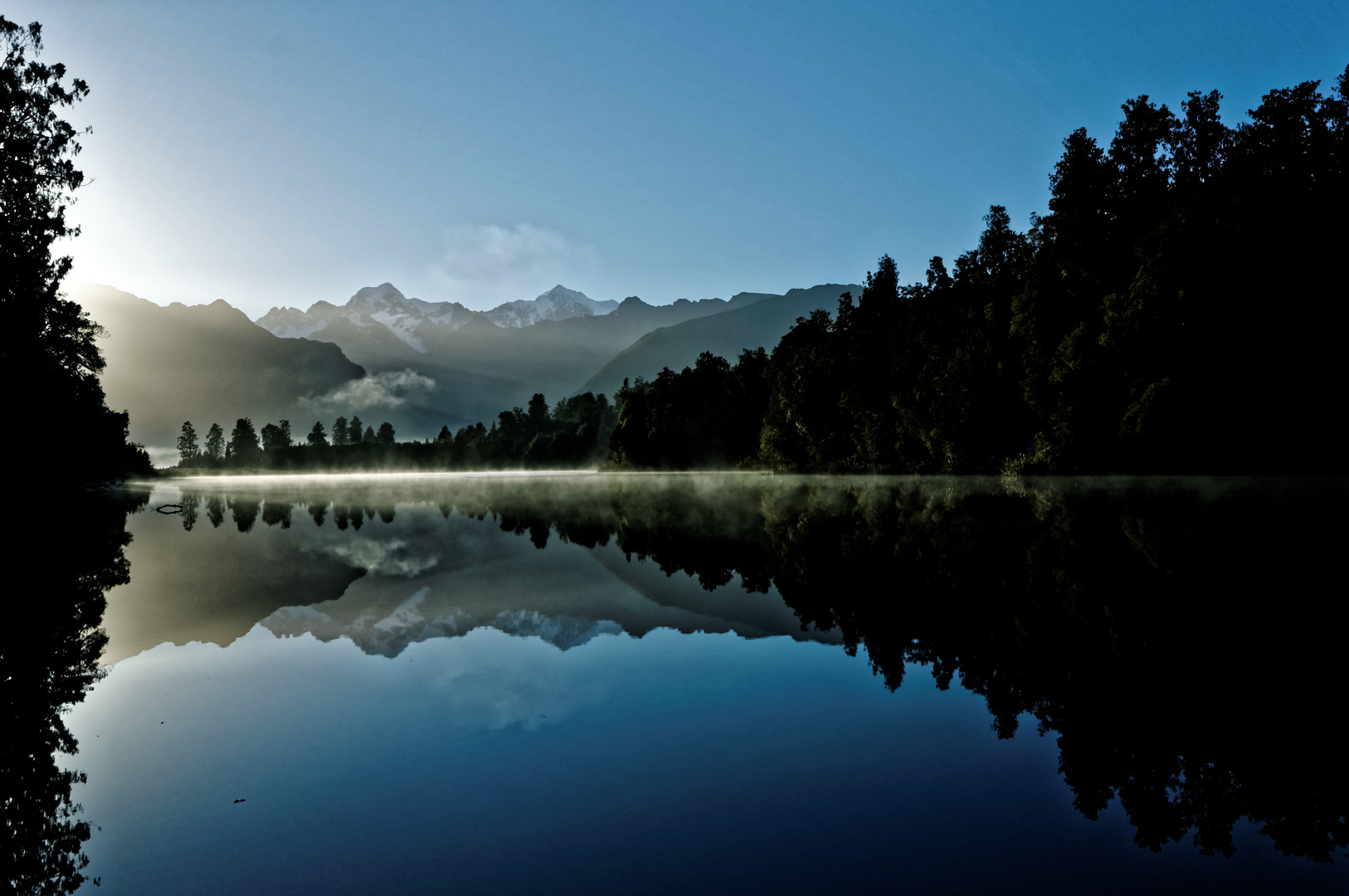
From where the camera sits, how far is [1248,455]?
47.2 meters

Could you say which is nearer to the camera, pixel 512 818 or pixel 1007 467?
pixel 512 818

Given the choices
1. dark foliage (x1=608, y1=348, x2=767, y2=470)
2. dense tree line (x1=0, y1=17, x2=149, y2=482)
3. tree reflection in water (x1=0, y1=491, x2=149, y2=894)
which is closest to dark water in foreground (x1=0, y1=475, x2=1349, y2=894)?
tree reflection in water (x1=0, y1=491, x2=149, y2=894)

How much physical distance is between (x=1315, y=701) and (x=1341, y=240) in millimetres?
49507

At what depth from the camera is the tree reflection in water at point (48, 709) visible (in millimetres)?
5219

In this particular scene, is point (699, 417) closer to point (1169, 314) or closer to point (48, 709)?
point (1169, 314)

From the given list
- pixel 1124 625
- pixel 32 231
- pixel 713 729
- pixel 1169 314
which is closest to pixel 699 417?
pixel 1169 314

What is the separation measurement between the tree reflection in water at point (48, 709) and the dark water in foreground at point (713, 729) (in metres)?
0.05

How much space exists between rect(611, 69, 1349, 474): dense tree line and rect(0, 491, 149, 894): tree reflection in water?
50.5 meters

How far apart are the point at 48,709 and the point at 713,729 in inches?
299

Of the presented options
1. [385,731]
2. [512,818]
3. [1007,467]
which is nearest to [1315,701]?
[512,818]

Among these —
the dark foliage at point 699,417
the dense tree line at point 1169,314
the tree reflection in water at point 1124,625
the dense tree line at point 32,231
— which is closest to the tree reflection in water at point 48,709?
the tree reflection in water at point 1124,625

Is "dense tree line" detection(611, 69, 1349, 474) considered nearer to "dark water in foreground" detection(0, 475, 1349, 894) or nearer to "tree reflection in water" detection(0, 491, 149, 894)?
"dark water in foreground" detection(0, 475, 1349, 894)

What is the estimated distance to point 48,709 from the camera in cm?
858

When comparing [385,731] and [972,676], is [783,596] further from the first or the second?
[385,731]
